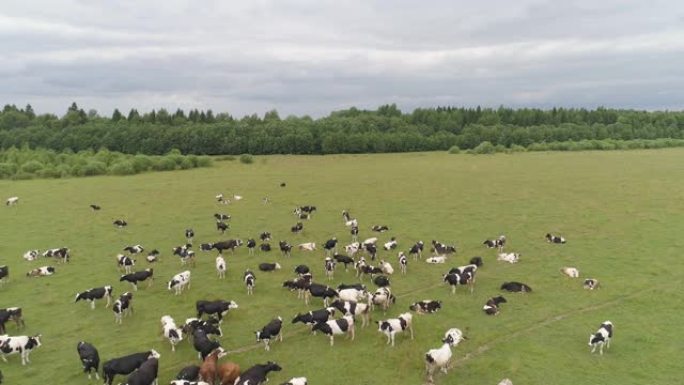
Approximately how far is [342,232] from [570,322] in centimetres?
1804

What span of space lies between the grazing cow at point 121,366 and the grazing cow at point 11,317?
6.31 meters

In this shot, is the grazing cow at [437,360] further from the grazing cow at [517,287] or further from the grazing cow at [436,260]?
the grazing cow at [436,260]

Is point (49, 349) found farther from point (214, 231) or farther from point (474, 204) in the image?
point (474, 204)

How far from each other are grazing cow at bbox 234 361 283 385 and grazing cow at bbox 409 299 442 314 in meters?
6.90

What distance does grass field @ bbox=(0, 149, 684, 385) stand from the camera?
1726 centimetres

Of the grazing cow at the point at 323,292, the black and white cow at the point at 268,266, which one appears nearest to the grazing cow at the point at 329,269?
the black and white cow at the point at 268,266

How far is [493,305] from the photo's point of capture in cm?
2148

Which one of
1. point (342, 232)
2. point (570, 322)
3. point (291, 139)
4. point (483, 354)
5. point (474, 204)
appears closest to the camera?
point (483, 354)

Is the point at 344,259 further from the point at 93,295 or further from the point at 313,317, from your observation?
the point at 93,295

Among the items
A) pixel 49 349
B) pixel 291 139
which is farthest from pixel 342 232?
pixel 291 139

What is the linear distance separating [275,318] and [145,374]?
5795 millimetres

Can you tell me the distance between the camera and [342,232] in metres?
36.0

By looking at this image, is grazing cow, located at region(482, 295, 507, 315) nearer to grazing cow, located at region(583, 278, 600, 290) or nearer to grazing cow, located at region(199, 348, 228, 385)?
grazing cow, located at region(583, 278, 600, 290)

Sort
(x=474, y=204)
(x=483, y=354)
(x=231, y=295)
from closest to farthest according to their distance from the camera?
(x=483, y=354), (x=231, y=295), (x=474, y=204)
